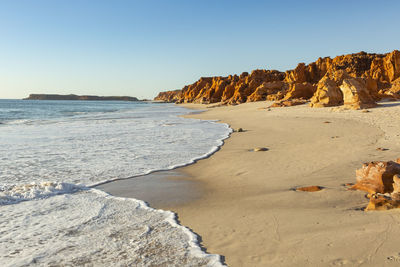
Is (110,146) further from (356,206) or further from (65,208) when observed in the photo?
(356,206)

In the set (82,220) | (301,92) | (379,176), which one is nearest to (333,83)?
(301,92)


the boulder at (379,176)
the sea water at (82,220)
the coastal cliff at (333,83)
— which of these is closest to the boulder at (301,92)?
the coastal cliff at (333,83)

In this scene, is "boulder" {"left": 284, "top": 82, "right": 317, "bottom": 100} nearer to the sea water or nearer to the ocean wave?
the sea water

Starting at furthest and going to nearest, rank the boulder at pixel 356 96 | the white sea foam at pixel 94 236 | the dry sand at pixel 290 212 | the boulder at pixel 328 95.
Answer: the boulder at pixel 328 95 < the boulder at pixel 356 96 < the white sea foam at pixel 94 236 < the dry sand at pixel 290 212

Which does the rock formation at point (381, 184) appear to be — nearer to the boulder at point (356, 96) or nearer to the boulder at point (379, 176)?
A: the boulder at point (379, 176)

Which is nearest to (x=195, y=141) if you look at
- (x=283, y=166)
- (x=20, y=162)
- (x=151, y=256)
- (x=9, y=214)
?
(x=283, y=166)

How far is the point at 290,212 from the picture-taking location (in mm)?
4418

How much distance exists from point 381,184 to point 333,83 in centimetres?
2224

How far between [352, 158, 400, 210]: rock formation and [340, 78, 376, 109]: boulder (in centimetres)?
1725

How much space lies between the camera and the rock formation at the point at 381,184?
4086 mm

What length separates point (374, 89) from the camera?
1013 inches

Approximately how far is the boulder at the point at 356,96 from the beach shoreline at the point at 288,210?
12310mm

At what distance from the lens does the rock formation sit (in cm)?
409

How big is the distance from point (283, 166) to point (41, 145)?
958cm
